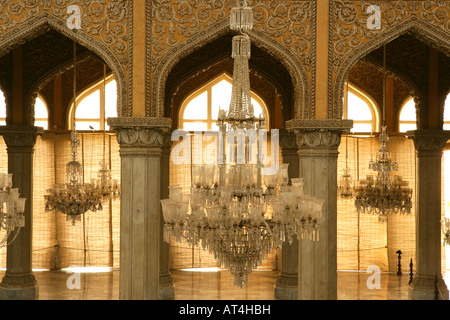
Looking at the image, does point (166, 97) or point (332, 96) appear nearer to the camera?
point (332, 96)

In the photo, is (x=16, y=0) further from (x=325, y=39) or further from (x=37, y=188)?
(x=37, y=188)

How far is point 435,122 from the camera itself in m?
→ 10.6

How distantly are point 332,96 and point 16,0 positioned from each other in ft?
12.0

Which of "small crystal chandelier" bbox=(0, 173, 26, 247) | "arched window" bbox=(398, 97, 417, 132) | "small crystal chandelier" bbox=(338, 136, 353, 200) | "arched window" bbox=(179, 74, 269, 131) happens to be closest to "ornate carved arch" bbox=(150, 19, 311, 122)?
"small crystal chandelier" bbox=(0, 173, 26, 247)

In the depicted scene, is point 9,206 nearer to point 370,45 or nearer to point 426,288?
point 370,45

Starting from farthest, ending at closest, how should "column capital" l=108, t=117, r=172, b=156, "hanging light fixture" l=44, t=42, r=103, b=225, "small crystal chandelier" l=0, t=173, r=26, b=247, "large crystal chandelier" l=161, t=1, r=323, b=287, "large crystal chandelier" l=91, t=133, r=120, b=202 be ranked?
1. "large crystal chandelier" l=91, t=133, r=120, b=202
2. "hanging light fixture" l=44, t=42, r=103, b=225
3. "column capital" l=108, t=117, r=172, b=156
4. "small crystal chandelier" l=0, t=173, r=26, b=247
5. "large crystal chandelier" l=161, t=1, r=323, b=287

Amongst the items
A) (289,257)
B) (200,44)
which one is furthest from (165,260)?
(200,44)

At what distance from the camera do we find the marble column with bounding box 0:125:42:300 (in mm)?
10359

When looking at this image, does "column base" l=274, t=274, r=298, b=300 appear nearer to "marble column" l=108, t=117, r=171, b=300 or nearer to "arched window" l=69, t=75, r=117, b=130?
"marble column" l=108, t=117, r=171, b=300

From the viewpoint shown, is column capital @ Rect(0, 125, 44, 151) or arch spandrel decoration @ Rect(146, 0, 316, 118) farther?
column capital @ Rect(0, 125, 44, 151)

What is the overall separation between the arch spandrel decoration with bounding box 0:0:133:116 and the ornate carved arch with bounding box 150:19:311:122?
0.91 feet

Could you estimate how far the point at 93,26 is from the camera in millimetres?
8008

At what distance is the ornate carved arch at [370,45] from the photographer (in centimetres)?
804
